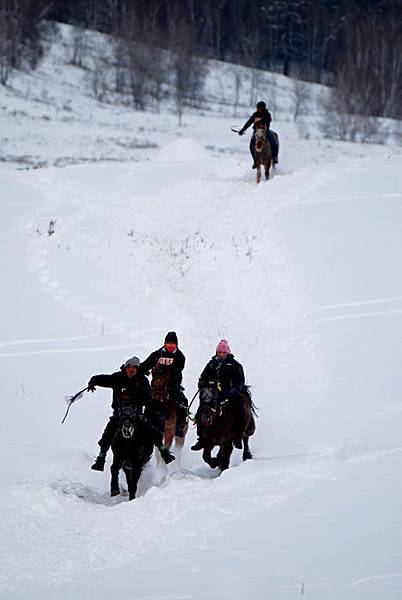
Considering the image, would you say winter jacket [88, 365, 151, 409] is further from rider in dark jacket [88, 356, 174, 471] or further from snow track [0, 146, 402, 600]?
snow track [0, 146, 402, 600]

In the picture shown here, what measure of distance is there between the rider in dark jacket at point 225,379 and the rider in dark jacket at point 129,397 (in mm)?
808

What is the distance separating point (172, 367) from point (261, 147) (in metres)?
11.8

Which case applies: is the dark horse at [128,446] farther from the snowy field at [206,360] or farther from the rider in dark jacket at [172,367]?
the rider in dark jacket at [172,367]

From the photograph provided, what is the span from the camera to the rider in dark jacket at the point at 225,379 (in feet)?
27.3

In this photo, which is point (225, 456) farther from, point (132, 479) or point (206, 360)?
point (206, 360)

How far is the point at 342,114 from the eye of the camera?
47344 millimetres

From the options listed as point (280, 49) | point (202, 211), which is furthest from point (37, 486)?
point (280, 49)

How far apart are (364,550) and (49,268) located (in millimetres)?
11021

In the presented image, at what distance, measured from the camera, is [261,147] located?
755 inches

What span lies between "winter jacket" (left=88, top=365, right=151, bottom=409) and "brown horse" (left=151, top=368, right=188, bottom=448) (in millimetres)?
789

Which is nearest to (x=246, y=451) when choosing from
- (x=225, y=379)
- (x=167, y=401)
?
(x=225, y=379)

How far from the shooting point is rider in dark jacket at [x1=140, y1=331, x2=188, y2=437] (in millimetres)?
8680

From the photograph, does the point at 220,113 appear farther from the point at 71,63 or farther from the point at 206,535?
the point at 206,535

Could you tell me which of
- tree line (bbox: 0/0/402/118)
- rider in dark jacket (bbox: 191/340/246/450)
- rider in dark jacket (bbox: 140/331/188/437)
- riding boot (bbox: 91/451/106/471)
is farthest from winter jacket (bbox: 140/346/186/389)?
tree line (bbox: 0/0/402/118)
